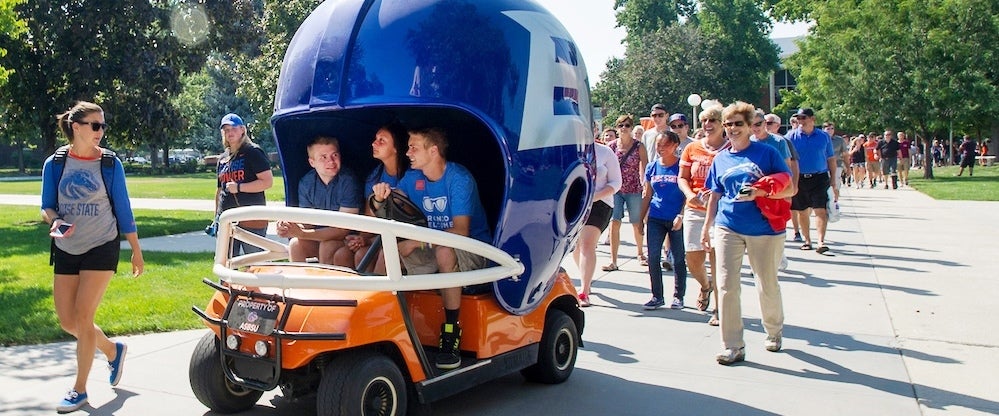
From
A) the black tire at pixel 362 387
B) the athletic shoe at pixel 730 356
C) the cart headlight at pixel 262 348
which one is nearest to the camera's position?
the black tire at pixel 362 387

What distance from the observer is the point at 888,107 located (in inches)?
1235

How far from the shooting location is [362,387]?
412 centimetres

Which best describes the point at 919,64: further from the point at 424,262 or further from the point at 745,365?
the point at 424,262

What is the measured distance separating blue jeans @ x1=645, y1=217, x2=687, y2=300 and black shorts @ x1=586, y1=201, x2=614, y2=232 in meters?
0.42

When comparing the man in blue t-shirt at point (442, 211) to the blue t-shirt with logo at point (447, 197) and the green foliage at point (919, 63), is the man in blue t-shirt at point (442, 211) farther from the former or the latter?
the green foliage at point (919, 63)

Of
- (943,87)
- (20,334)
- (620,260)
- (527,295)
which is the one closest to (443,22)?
(527,295)

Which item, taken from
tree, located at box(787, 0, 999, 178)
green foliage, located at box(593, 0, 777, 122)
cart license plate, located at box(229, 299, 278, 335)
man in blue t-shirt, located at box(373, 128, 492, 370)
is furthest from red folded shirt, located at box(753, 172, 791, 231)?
green foliage, located at box(593, 0, 777, 122)

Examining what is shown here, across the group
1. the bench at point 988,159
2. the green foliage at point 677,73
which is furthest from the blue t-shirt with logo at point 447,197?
the green foliage at point 677,73

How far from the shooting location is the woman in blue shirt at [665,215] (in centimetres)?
766

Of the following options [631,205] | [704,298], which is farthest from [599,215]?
[631,205]

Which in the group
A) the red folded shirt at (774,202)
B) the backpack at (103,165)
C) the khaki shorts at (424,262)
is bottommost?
the khaki shorts at (424,262)

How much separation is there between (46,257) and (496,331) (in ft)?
28.8

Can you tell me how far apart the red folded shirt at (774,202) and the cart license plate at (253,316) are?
324 centimetres

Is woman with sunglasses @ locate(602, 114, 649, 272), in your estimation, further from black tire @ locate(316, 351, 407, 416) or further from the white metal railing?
black tire @ locate(316, 351, 407, 416)
